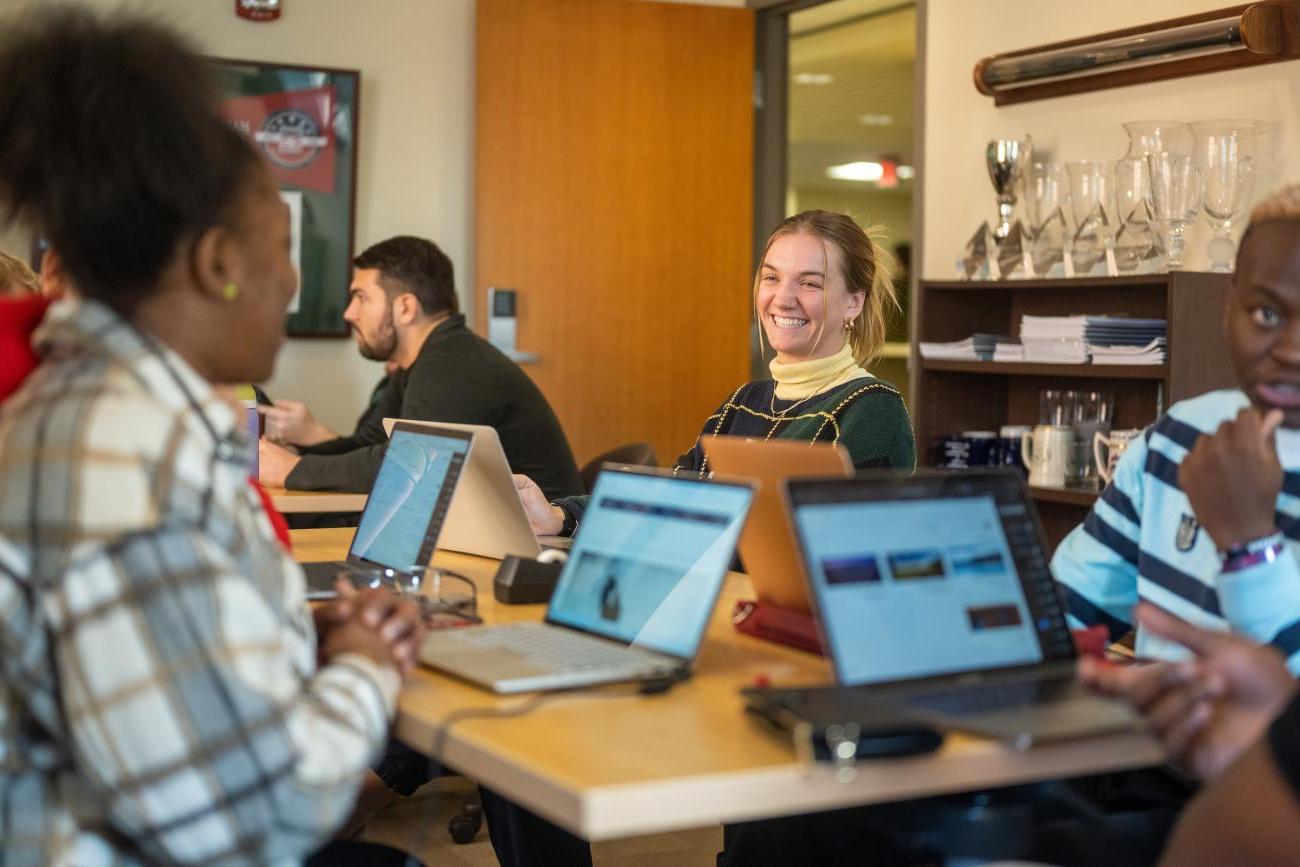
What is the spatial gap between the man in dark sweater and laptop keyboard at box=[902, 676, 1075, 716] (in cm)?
209

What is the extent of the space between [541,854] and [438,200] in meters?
3.72

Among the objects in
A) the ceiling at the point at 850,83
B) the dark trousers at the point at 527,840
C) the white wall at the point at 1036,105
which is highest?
the ceiling at the point at 850,83

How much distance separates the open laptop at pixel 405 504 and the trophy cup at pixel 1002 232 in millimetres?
2337

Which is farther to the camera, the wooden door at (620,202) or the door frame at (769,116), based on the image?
the door frame at (769,116)

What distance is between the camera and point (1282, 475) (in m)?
1.62

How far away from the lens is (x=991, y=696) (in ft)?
4.70

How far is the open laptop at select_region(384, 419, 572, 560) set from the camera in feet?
7.66

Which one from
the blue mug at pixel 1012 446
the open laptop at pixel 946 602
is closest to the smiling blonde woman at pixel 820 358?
the open laptop at pixel 946 602

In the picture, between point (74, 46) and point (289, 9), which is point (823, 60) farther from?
point (74, 46)

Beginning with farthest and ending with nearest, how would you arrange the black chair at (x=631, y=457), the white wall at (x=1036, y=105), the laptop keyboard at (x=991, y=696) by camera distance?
the white wall at (x=1036, y=105), the black chair at (x=631, y=457), the laptop keyboard at (x=991, y=696)

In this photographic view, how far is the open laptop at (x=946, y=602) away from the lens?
1400mm

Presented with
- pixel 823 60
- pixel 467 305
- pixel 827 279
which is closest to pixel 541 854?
pixel 827 279

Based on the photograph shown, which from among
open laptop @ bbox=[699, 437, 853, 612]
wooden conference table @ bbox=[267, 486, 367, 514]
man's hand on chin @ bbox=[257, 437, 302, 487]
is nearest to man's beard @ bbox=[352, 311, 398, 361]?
man's hand on chin @ bbox=[257, 437, 302, 487]

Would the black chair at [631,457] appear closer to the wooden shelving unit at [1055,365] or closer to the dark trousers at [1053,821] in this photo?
the wooden shelving unit at [1055,365]
